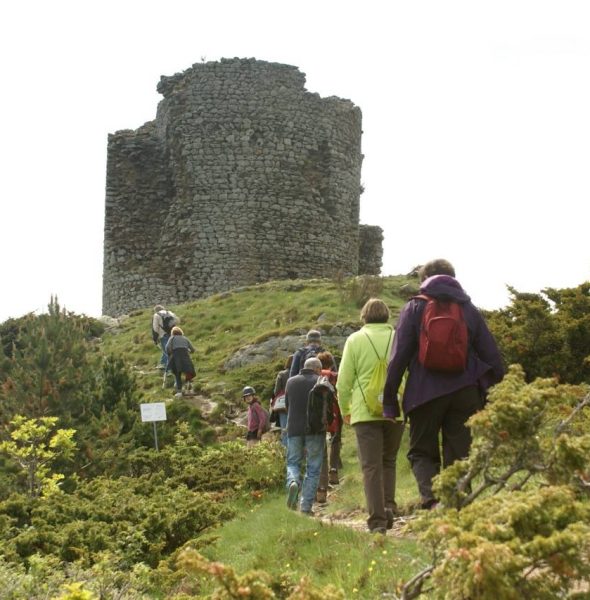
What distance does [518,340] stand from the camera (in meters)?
11.5

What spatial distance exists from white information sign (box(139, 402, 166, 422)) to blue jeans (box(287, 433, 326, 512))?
3.63m

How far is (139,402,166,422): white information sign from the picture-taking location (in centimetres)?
1262

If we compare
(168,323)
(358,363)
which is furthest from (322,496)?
(168,323)

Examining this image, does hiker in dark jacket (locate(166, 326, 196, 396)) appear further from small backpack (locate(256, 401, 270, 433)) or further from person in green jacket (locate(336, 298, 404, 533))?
person in green jacket (locate(336, 298, 404, 533))

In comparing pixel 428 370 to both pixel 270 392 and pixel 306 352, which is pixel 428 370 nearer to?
pixel 306 352

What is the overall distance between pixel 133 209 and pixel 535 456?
25.3 meters

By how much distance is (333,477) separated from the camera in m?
11.3

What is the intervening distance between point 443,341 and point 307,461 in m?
2.95

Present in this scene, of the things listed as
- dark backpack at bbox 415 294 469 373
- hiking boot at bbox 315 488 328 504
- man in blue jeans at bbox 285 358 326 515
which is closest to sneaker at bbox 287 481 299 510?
man in blue jeans at bbox 285 358 326 515

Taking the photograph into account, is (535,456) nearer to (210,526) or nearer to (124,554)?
(124,554)

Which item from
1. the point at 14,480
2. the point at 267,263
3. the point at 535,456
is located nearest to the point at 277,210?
the point at 267,263

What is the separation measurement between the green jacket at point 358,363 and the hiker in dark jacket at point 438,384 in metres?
0.61

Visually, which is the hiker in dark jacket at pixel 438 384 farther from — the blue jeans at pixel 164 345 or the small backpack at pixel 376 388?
the blue jeans at pixel 164 345

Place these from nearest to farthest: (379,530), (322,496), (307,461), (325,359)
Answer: (379,530) → (307,461) → (322,496) → (325,359)
